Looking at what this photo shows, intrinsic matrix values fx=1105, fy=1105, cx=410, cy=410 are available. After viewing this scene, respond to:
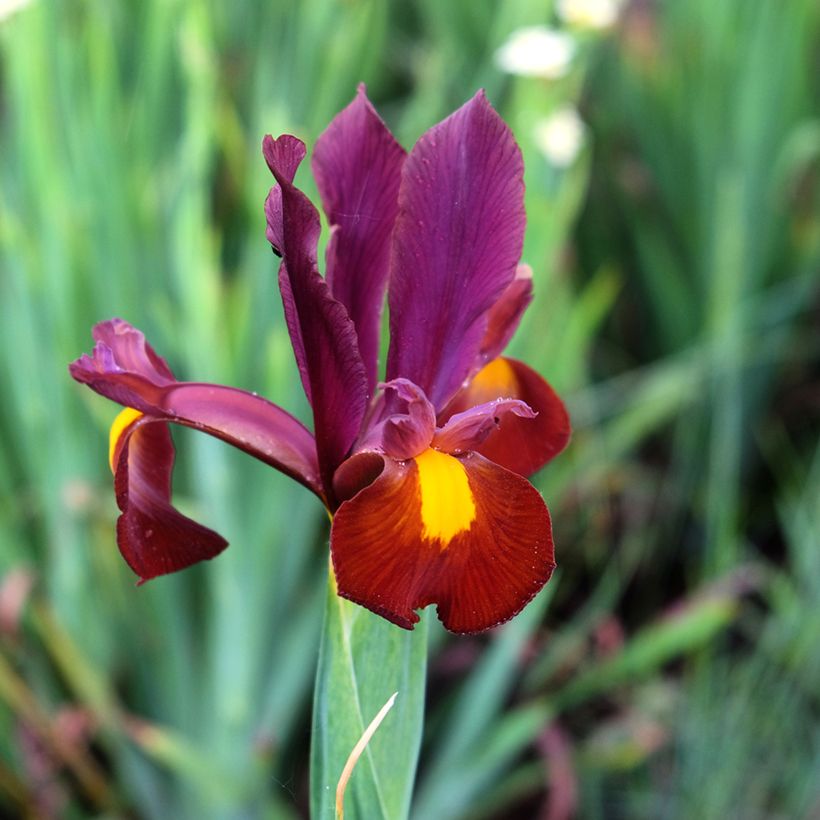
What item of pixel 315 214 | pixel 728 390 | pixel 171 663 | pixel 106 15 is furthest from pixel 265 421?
pixel 106 15

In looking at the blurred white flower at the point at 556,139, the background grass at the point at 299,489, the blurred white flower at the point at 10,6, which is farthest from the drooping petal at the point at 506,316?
the blurred white flower at the point at 10,6

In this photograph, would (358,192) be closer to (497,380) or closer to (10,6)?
(497,380)

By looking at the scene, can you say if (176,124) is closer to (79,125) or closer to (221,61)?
(221,61)

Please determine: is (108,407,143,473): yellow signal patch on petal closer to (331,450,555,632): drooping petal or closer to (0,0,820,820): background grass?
(331,450,555,632): drooping petal

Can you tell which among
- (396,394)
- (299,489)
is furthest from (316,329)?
(299,489)

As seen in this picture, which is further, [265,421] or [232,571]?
[232,571]

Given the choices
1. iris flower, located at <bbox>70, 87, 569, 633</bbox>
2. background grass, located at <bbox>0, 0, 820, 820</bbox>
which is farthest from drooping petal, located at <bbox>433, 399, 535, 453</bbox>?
background grass, located at <bbox>0, 0, 820, 820</bbox>

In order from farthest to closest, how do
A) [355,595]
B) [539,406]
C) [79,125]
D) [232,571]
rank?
[79,125], [232,571], [539,406], [355,595]
